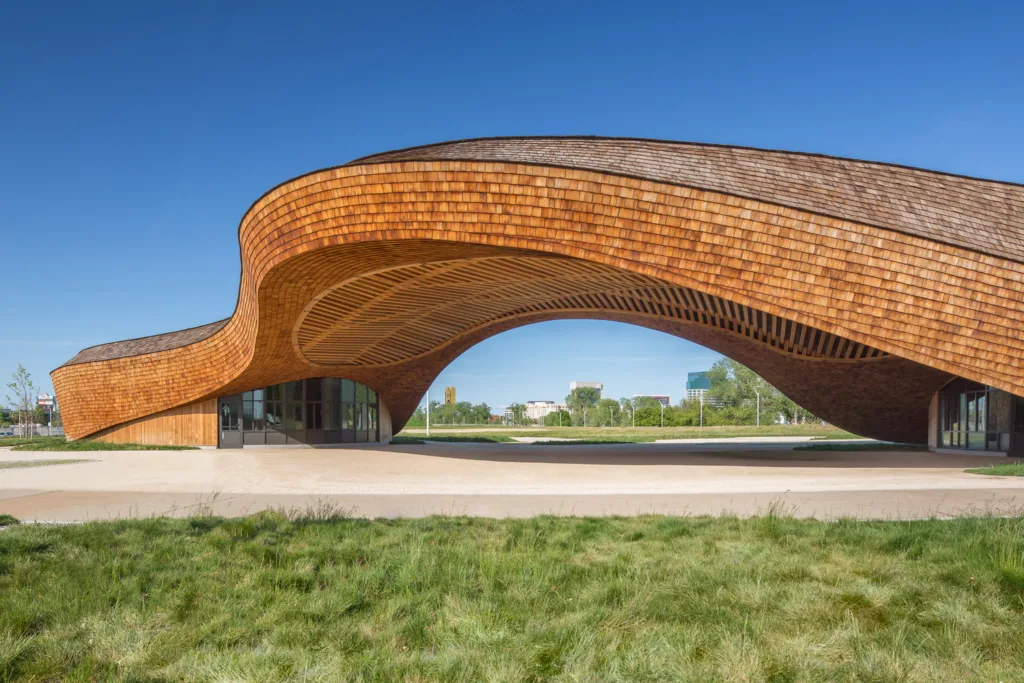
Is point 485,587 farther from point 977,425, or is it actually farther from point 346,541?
point 977,425

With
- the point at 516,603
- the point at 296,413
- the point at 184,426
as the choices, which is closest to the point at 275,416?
the point at 296,413

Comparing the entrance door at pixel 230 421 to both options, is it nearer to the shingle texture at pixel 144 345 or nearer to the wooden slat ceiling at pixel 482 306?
the shingle texture at pixel 144 345

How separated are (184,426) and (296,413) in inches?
181

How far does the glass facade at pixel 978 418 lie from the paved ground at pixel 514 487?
2863 millimetres

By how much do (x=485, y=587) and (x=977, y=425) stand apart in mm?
23769

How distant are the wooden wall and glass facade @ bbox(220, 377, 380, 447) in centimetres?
51

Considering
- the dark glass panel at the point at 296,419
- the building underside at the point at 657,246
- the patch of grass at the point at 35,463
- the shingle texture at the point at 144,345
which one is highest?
the building underside at the point at 657,246

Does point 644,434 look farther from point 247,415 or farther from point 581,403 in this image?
point 581,403

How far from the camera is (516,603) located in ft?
13.9

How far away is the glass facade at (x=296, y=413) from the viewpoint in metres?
28.1

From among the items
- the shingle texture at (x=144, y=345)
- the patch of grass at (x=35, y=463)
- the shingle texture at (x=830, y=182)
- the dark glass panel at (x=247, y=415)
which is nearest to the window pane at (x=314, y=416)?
the dark glass panel at (x=247, y=415)

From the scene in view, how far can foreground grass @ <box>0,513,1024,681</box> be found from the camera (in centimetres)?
327

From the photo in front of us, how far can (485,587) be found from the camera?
178 inches

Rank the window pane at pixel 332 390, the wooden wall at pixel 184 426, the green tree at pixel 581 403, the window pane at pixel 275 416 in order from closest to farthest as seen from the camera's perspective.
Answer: the wooden wall at pixel 184 426 → the window pane at pixel 275 416 → the window pane at pixel 332 390 → the green tree at pixel 581 403
